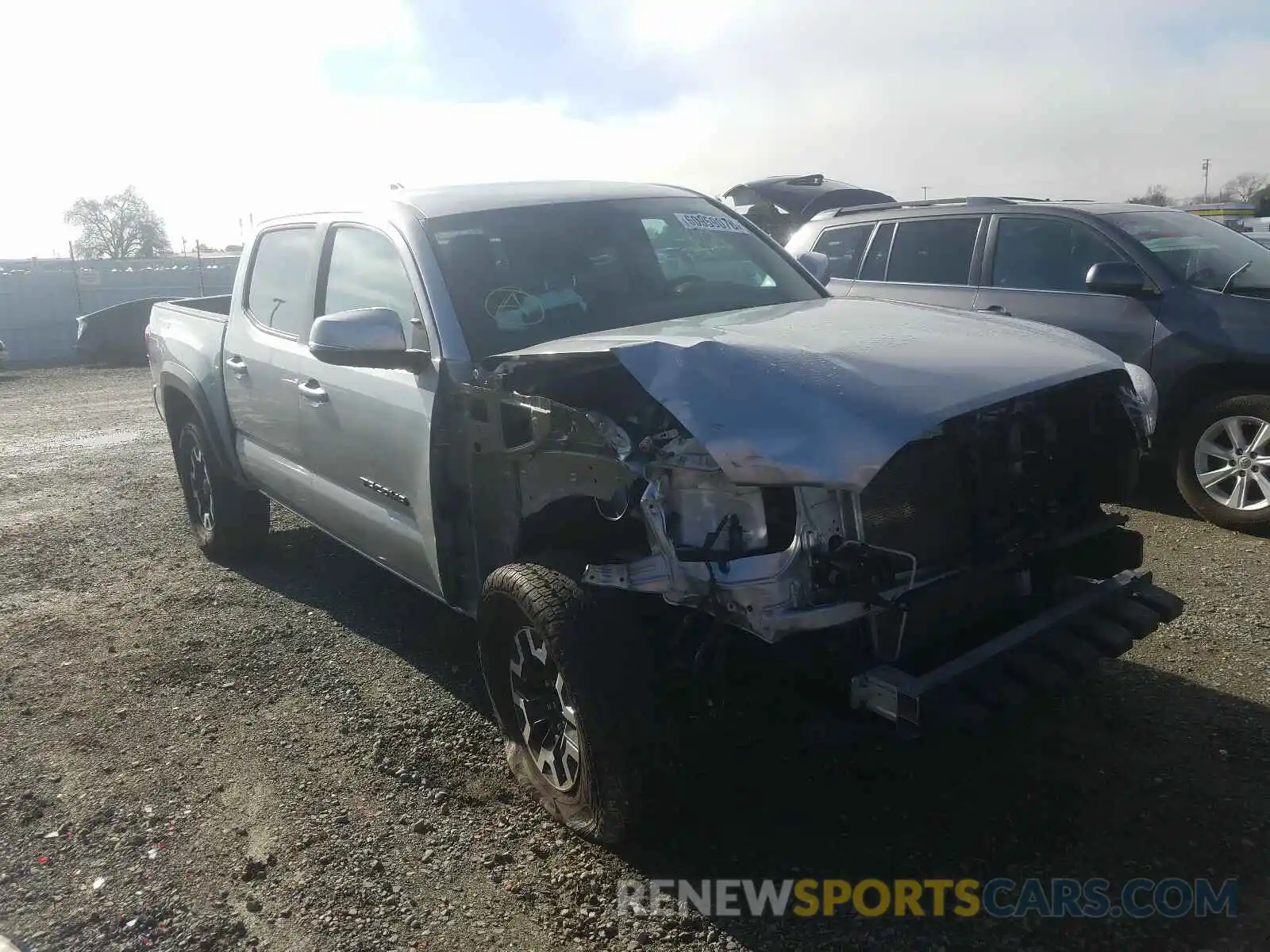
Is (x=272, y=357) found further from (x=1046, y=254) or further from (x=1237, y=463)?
(x=1237, y=463)

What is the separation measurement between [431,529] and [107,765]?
59.7 inches

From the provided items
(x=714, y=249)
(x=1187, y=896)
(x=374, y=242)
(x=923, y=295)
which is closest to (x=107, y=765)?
(x=374, y=242)

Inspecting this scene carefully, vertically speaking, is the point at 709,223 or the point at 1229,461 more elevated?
the point at 709,223

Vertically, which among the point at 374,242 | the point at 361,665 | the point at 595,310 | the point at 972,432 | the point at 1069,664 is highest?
the point at 374,242

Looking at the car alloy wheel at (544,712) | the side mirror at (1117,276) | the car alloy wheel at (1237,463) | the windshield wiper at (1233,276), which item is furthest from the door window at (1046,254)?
the car alloy wheel at (544,712)

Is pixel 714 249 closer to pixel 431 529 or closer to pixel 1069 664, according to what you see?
pixel 431 529

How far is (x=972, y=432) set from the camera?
2.79 m

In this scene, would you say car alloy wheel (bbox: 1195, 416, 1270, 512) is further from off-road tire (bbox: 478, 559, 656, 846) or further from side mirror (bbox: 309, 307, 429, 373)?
side mirror (bbox: 309, 307, 429, 373)

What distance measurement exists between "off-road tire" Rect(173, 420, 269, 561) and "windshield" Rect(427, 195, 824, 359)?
2612mm

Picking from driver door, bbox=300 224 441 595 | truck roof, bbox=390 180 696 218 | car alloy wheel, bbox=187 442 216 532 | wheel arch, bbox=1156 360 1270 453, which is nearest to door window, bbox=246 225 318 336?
driver door, bbox=300 224 441 595

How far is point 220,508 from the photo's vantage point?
593 centimetres

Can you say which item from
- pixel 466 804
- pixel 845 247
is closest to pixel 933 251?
pixel 845 247

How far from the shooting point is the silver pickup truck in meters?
2.61

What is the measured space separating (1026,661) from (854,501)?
0.70 metres
